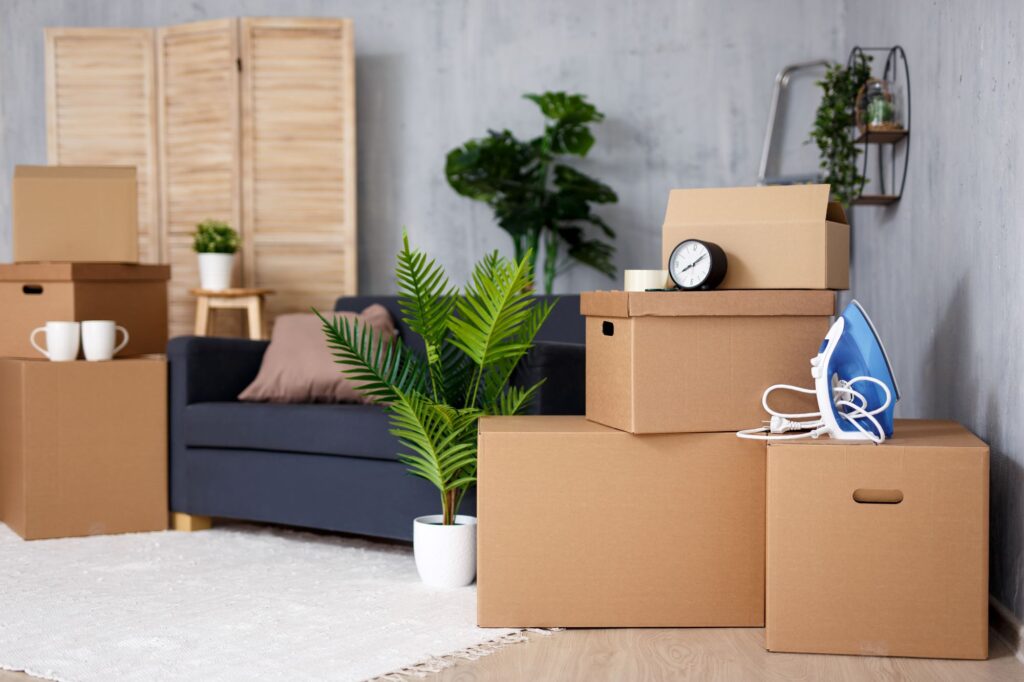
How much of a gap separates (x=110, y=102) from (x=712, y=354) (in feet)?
10.9

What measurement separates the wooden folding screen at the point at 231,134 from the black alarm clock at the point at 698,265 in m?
2.44

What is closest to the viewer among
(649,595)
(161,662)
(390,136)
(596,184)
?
(161,662)

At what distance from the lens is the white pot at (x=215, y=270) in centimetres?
443

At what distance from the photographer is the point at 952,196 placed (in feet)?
9.14

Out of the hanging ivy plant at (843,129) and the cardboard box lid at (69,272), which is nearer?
the cardboard box lid at (69,272)

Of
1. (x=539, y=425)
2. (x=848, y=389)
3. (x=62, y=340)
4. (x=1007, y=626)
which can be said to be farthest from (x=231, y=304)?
(x=1007, y=626)

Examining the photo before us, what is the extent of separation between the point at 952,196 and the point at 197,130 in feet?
10.1

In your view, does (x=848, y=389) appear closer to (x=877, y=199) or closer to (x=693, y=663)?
(x=693, y=663)

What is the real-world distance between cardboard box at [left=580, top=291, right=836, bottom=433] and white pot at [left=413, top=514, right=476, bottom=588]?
23.1 inches

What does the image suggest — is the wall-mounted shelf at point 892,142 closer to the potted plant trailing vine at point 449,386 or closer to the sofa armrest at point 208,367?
the potted plant trailing vine at point 449,386

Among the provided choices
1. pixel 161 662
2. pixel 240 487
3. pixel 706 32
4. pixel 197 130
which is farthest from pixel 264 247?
pixel 161 662

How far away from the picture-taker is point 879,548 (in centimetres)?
216

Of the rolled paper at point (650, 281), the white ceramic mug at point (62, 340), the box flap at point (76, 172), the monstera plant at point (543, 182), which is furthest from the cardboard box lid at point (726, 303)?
the monstera plant at point (543, 182)

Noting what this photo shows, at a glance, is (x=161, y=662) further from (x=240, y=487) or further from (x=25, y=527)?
(x=25, y=527)
